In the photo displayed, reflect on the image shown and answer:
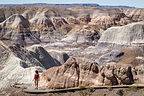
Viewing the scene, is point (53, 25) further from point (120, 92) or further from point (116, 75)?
point (120, 92)

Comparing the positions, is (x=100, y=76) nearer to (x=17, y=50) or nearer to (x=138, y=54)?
(x=17, y=50)

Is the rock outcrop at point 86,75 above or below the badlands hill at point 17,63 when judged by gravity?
below

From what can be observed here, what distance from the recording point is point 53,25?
125125 mm

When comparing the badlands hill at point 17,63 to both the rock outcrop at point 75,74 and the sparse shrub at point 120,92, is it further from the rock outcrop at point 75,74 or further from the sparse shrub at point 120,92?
the sparse shrub at point 120,92

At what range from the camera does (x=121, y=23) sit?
405 feet

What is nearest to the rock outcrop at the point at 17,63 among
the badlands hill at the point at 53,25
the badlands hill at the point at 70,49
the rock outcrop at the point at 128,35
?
the badlands hill at the point at 70,49

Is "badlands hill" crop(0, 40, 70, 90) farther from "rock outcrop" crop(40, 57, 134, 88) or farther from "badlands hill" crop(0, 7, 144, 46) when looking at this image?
"badlands hill" crop(0, 7, 144, 46)

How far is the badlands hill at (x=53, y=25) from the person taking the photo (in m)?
103

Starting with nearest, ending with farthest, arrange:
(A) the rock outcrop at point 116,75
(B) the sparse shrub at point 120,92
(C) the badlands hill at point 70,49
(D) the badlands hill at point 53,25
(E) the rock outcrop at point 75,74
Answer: (B) the sparse shrub at point 120,92, (A) the rock outcrop at point 116,75, (E) the rock outcrop at point 75,74, (C) the badlands hill at point 70,49, (D) the badlands hill at point 53,25

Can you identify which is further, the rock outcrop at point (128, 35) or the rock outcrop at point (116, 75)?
the rock outcrop at point (128, 35)

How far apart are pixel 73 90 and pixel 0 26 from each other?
3810 inches

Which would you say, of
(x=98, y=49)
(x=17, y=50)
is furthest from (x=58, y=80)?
(x=98, y=49)

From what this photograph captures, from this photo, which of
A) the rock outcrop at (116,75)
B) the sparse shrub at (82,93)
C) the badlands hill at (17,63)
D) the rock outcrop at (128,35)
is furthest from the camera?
the rock outcrop at (128,35)

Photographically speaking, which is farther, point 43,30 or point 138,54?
point 43,30
